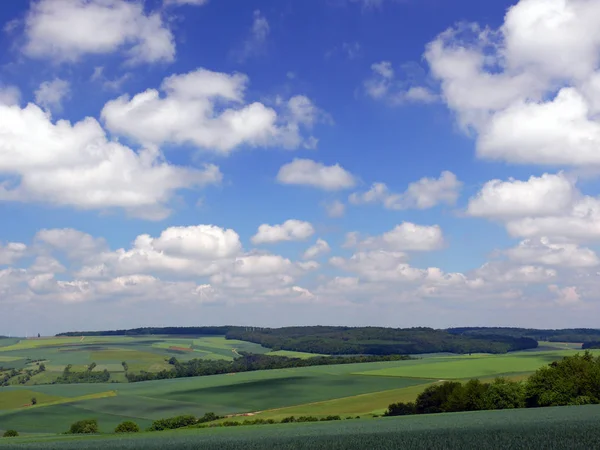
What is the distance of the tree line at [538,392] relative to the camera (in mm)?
68500

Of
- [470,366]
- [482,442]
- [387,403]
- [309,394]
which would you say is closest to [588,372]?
[387,403]

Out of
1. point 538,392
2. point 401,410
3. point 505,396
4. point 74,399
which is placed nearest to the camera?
point 538,392

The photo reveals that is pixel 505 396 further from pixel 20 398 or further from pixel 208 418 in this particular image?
pixel 20 398

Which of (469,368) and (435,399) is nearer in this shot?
(435,399)

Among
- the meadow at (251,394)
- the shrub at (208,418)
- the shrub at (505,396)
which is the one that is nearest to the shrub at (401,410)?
the meadow at (251,394)

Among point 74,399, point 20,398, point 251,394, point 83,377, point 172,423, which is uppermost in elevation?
point 172,423

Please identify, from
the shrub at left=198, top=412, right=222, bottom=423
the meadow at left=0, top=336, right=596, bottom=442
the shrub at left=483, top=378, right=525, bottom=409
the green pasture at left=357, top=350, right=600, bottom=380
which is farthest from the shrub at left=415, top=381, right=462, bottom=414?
the green pasture at left=357, top=350, right=600, bottom=380

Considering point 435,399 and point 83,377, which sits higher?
point 435,399

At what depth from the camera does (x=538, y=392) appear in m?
71.3

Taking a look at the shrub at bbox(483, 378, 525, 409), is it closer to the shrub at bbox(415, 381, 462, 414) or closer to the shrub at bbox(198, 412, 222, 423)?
the shrub at bbox(415, 381, 462, 414)

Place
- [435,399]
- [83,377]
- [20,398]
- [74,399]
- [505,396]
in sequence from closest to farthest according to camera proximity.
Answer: [505,396]
[435,399]
[74,399]
[20,398]
[83,377]

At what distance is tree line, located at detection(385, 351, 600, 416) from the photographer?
68.5 m

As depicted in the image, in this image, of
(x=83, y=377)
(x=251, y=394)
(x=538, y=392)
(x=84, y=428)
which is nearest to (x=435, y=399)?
(x=538, y=392)

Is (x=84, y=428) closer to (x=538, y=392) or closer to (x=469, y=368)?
(x=538, y=392)
